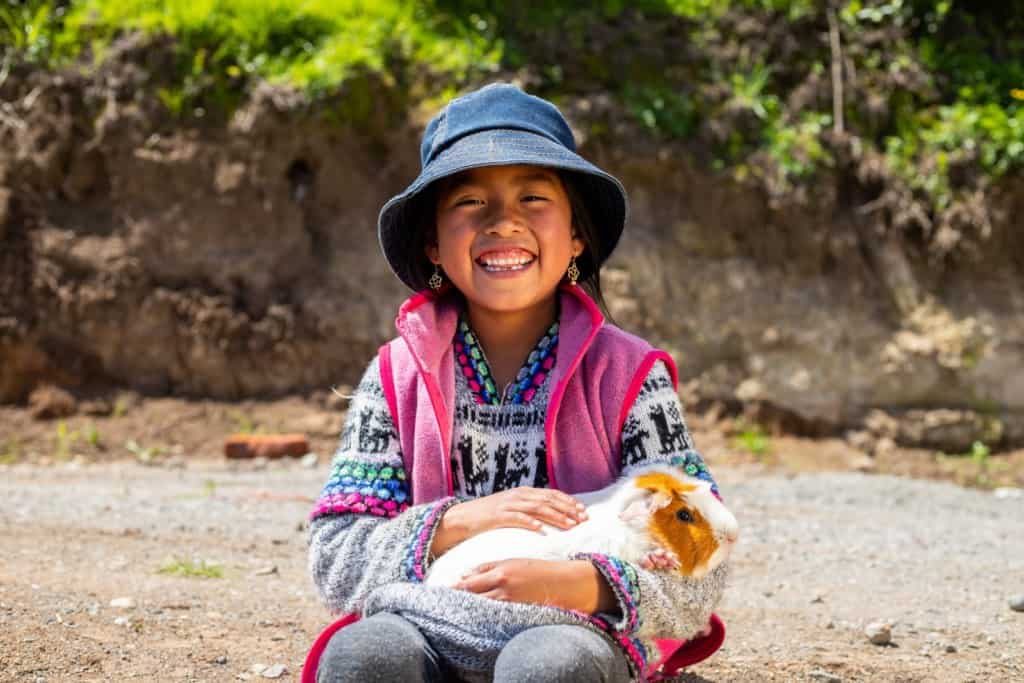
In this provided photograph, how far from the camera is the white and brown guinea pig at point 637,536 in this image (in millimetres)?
2217

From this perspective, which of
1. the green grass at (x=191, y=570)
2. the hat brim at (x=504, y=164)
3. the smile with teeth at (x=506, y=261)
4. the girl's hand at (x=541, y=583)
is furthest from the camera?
the green grass at (x=191, y=570)

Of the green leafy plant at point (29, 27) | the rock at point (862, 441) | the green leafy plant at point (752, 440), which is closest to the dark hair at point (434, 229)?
the green leafy plant at point (752, 440)

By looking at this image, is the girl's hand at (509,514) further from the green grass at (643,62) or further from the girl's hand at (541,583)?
the green grass at (643,62)

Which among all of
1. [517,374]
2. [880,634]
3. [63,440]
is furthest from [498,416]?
[63,440]

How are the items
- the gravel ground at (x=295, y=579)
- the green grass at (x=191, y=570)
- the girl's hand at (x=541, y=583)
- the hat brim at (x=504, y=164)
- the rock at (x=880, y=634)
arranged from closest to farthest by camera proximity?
the girl's hand at (x=541, y=583)
the hat brim at (x=504, y=164)
the gravel ground at (x=295, y=579)
the rock at (x=880, y=634)
the green grass at (x=191, y=570)

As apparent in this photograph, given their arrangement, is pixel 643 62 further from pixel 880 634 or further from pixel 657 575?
pixel 657 575

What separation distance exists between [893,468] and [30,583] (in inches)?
214

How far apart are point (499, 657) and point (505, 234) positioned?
3.21 ft

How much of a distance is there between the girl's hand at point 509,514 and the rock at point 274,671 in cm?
86

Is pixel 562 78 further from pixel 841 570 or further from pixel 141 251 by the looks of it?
pixel 841 570

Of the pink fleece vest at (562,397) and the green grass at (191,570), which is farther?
the green grass at (191,570)

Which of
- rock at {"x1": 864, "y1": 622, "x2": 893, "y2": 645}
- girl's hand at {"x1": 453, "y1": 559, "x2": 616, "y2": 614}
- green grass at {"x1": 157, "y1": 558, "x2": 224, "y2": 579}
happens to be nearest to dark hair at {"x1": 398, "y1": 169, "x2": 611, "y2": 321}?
girl's hand at {"x1": 453, "y1": 559, "x2": 616, "y2": 614}

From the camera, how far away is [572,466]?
248 centimetres

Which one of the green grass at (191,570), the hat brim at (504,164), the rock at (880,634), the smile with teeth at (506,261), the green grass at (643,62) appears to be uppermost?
the green grass at (643,62)
